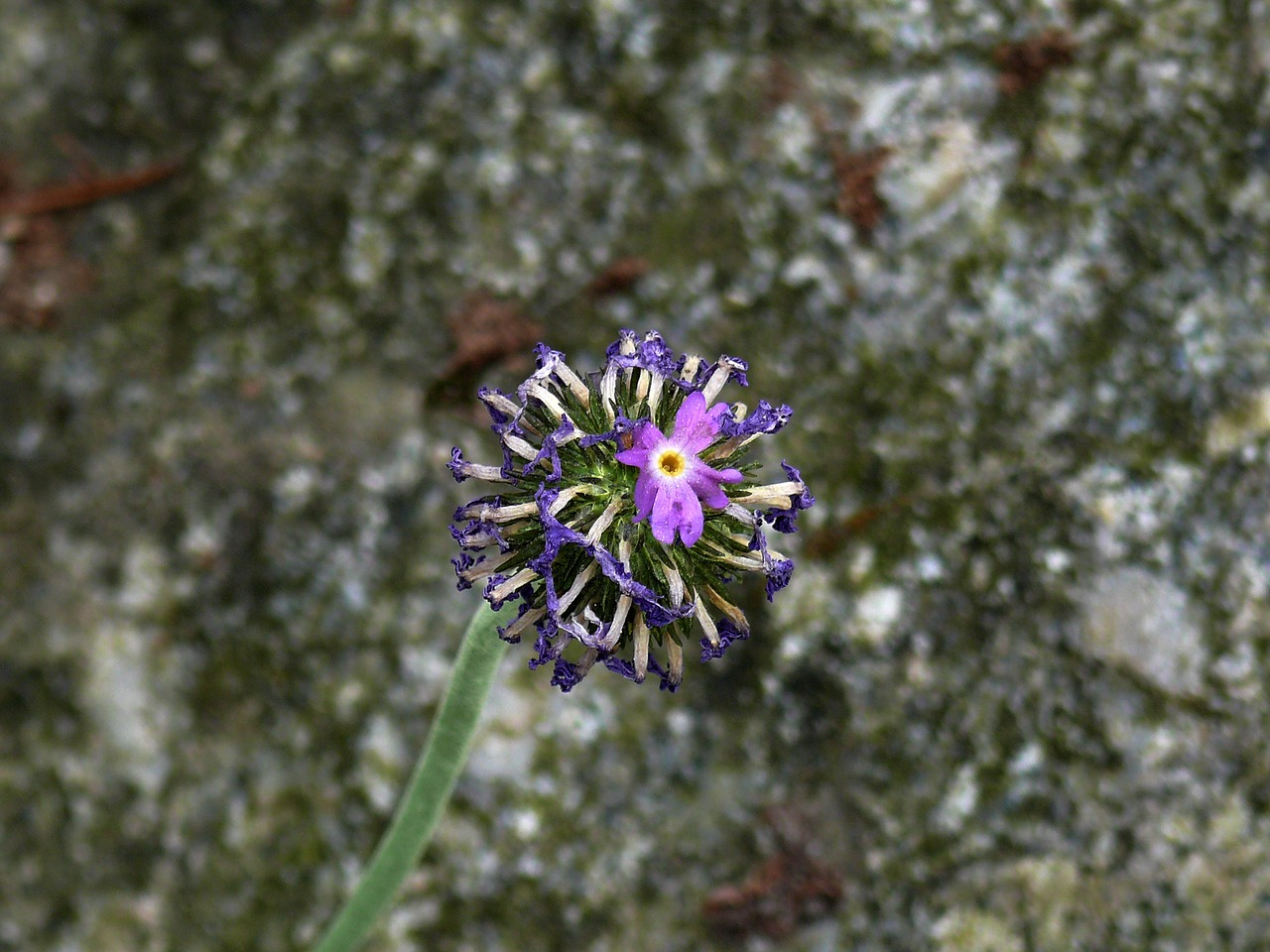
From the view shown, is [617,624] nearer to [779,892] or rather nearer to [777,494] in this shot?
[777,494]

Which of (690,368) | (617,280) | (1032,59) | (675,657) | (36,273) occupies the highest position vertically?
(36,273)

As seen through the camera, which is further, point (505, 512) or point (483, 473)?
point (483, 473)

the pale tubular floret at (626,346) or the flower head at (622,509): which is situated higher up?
the pale tubular floret at (626,346)

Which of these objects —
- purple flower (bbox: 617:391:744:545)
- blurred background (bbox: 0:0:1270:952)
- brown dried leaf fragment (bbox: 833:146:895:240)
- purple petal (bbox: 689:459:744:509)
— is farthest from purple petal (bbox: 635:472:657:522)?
brown dried leaf fragment (bbox: 833:146:895:240)

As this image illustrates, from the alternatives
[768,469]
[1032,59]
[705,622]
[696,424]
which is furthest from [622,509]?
[1032,59]

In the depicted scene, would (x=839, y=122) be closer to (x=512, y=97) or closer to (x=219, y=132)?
(x=512, y=97)

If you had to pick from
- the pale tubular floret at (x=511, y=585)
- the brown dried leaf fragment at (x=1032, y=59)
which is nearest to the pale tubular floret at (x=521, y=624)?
the pale tubular floret at (x=511, y=585)

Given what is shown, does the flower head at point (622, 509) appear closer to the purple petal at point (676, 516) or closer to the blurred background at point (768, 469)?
the purple petal at point (676, 516)
